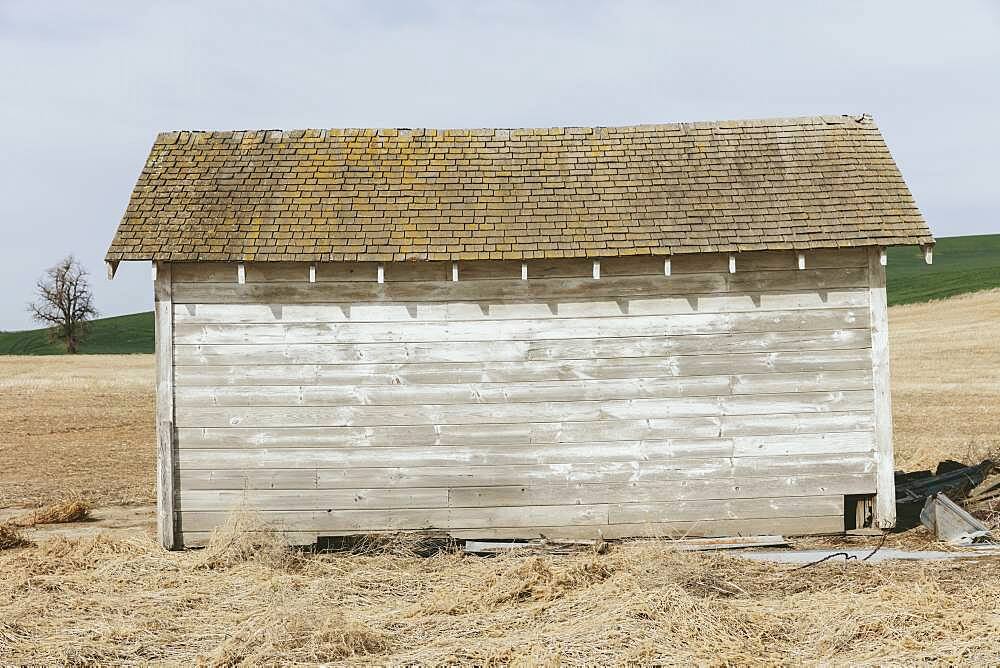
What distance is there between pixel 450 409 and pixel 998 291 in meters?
45.0

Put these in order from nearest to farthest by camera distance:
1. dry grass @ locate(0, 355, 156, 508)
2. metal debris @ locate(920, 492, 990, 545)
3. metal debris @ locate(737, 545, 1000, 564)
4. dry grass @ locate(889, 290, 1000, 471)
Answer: metal debris @ locate(737, 545, 1000, 564), metal debris @ locate(920, 492, 990, 545), dry grass @ locate(0, 355, 156, 508), dry grass @ locate(889, 290, 1000, 471)

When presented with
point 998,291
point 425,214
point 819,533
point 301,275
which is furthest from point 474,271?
point 998,291

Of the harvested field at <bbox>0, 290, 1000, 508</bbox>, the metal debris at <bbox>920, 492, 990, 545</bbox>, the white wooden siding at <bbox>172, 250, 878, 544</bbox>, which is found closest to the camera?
the metal debris at <bbox>920, 492, 990, 545</bbox>

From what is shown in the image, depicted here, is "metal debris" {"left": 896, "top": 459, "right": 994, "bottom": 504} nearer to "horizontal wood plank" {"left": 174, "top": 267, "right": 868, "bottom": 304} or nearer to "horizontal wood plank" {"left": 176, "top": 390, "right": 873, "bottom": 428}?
"horizontal wood plank" {"left": 176, "top": 390, "right": 873, "bottom": 428}

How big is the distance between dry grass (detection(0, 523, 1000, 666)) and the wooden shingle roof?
375cm

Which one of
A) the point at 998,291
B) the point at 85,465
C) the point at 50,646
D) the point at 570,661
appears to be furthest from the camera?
the point at 998,291

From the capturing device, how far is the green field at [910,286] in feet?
188

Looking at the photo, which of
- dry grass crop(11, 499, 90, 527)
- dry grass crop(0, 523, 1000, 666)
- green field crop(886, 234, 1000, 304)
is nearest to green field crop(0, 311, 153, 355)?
green field crop(886, 234, 1000, 304)

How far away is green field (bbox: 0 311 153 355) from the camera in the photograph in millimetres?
68688

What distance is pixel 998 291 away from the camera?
164 ft

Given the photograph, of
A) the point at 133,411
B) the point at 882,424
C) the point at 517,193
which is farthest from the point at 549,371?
the point at 133,411

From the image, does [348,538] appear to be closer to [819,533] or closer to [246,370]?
[246,370]

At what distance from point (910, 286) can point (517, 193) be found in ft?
177

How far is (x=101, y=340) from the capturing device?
72500 mm
